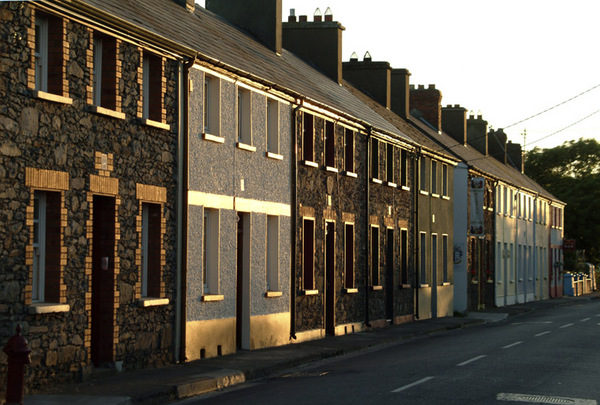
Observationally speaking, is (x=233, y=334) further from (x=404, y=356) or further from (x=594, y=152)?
(x=594, y=152)

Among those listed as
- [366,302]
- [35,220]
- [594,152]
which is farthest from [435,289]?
[594,152]

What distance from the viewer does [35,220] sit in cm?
1542

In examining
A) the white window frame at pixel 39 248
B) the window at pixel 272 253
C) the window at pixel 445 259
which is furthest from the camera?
the window at pixel 445 259

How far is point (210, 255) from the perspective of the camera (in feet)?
69.9

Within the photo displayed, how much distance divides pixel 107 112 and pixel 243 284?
7.30 meters

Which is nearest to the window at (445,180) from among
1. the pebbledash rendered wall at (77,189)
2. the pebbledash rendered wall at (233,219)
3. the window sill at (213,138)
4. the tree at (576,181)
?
the pebbledash rendered wall at (233,219)

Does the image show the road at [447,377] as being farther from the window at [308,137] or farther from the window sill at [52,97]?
the window at [308,137]

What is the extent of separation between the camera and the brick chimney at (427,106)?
50.0 m

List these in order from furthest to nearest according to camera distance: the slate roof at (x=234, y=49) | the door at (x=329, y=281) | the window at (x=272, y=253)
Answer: the door at (x=329, y=281) → the window at (x=272, y=253) → the slate roof at (x=234, y=49)

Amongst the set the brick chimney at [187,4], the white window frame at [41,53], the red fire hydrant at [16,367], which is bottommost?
the red fire hydrant at [16,367]

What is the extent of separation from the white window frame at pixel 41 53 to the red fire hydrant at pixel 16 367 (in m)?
4.26

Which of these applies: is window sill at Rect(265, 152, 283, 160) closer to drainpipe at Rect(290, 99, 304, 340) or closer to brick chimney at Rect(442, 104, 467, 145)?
drainpipe at Rect(290, 99, 304, 340)

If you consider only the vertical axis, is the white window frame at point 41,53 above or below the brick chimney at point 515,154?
below

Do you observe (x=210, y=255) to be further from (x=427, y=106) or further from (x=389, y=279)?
(x=427, y=106)
